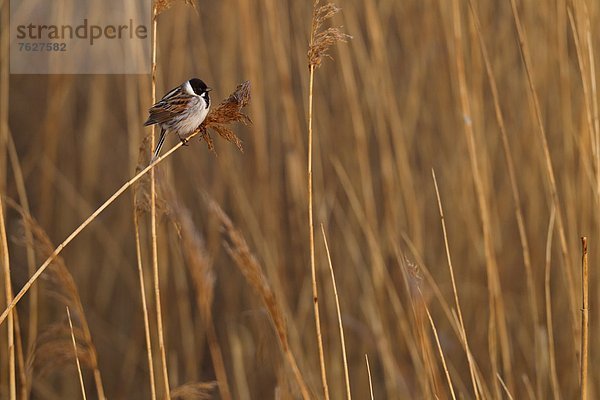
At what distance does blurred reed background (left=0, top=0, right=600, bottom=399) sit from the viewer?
1736mm

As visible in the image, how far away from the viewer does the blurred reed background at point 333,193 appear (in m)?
1.74

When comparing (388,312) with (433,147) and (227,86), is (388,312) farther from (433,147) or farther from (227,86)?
(227,86)

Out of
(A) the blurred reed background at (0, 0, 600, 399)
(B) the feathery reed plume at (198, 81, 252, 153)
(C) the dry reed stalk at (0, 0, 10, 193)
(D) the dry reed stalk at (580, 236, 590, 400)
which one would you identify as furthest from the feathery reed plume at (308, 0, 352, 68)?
(C) the dry reed stalk at (0, 0, 10, 193)

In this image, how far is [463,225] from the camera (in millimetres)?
1992

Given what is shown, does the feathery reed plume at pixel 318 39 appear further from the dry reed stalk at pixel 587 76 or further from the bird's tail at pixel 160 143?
the dry reed stalk at pixel 587 76

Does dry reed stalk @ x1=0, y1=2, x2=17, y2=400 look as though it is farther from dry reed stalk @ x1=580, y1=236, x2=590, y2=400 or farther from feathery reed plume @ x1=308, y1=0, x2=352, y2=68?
dry reed stalk @ x1=580, y1=236, x2=590, y2=400

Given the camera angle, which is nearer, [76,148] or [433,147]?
[433,147]

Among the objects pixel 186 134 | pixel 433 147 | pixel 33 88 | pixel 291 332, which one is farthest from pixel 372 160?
pixel 186 134

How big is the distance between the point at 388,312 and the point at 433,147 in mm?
408

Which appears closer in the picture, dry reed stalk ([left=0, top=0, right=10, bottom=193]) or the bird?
the bird

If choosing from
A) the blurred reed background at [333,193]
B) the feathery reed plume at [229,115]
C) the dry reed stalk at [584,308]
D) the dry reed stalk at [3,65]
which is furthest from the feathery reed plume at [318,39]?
the dry reed stalk at [3,65]
